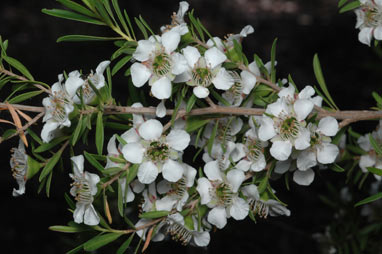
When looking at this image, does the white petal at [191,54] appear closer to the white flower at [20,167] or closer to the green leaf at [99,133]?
the green leaf at [99,133]

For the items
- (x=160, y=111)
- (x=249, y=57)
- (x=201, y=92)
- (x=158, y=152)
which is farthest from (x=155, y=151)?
(x=249, y=57)

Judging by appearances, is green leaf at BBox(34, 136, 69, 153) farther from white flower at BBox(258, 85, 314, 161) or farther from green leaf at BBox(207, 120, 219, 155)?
white flower at BBox(258, 85, 314, 161)

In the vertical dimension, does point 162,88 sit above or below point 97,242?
above

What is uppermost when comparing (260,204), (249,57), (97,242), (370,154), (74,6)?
(74,6)

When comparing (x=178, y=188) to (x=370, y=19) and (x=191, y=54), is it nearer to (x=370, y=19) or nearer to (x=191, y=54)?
(x=191, y=54)

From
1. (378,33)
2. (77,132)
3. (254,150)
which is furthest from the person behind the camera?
(378,33)

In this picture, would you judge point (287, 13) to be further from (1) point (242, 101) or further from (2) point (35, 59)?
(1) point (242, 101)

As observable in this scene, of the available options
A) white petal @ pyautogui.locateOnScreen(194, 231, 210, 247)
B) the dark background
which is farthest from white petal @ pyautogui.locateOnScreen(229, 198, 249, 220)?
the dark background
